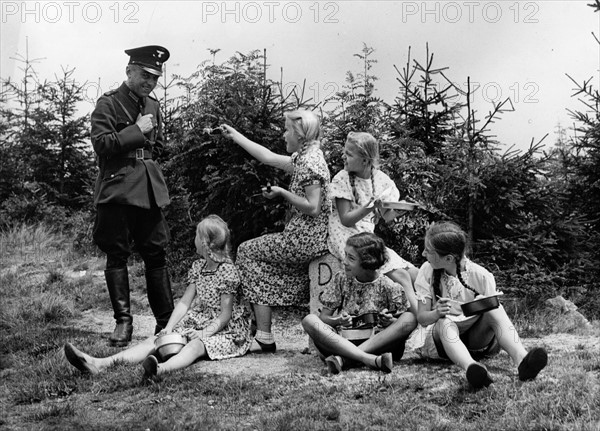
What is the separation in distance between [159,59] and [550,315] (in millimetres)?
4339

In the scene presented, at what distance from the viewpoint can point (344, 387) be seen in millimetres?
4328

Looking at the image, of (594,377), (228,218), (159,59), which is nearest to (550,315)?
(594,377)

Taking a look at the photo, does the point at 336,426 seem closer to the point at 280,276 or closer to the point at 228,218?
the point at 280,276

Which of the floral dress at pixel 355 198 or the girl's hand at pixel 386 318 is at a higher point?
the floral dress at pixel 355 198

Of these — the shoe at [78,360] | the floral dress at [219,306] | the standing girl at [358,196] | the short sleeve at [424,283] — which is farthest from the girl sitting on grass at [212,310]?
the short sleeve at [424,283]

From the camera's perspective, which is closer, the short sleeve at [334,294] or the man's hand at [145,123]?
the short sleeve at [334,294]

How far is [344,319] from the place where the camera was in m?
4.79

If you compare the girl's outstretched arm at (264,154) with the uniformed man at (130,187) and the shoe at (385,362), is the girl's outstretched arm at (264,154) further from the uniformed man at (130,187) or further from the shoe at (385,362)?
the shoe at (385,362)

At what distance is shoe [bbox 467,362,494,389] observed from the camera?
13.2 ft

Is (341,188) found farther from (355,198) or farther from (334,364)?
(334,364)

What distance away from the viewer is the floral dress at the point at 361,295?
193 inches

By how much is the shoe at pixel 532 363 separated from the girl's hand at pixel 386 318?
93 centimetres

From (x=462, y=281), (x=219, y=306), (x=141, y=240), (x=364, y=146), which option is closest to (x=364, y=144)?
(x=364, y=146)

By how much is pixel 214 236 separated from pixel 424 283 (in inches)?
65.7
